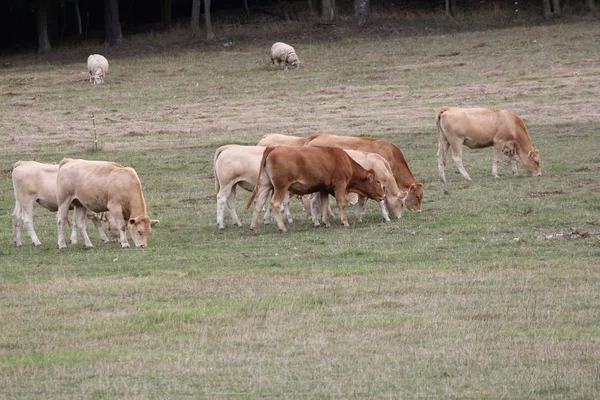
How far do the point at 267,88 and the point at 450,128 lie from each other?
19031 millimetres

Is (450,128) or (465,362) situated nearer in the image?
(465,362)

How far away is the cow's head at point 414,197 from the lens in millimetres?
18594

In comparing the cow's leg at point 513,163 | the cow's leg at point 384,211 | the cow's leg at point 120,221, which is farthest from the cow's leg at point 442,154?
the cow's leg at point 120,221

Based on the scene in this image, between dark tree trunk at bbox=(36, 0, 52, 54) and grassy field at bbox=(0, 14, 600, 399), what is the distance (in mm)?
22550

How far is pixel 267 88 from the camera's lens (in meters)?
40.8

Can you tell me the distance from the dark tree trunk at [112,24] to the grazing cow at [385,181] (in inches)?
1529

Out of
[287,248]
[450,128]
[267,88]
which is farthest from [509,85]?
[287,248]

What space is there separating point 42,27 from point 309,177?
4095 cm

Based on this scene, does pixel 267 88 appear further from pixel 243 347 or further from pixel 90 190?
pixel 243 347

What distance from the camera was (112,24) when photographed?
55625mm

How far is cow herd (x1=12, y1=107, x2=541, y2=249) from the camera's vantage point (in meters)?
16.2

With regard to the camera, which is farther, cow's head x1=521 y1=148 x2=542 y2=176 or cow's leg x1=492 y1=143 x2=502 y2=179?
cow's leg x1=492 y1=143 x2=502 y2=179

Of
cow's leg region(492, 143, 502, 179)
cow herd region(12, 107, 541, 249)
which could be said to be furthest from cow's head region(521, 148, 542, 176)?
cow herd region(12, 107, 541, 249)

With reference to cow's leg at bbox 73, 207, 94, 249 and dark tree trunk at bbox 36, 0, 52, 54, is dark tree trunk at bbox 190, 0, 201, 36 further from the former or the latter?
cow's leg at bbox 73, 207, 94, 249
